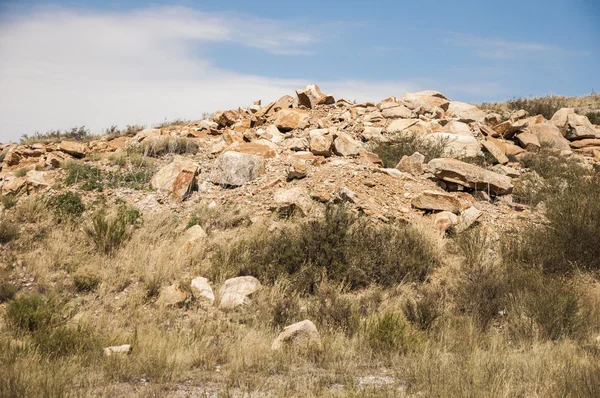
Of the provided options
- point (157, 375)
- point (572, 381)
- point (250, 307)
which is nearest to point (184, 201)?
point (250, 307)

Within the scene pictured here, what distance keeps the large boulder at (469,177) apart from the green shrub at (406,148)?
175cm

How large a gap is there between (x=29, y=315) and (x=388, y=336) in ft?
14.3

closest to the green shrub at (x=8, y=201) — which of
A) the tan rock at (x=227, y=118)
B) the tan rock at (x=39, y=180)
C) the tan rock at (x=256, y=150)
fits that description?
the tan rock at (x=39, y=180)

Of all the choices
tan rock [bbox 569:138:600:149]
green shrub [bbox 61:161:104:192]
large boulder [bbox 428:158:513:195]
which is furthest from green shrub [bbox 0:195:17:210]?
tan rock [bbox 569:138:600:149]

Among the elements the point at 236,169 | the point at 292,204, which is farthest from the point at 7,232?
the point at 292,204

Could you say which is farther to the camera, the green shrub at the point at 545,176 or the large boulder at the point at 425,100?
the large boulder at the point at 425,100

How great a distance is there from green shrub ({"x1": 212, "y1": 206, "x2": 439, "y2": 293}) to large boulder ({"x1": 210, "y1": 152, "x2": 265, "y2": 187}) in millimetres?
3128

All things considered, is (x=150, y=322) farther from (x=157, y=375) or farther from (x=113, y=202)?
(x=113, y=202)

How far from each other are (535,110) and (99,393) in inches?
1025

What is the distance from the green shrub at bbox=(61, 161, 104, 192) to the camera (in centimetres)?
1070

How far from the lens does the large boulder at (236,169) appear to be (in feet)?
36.5

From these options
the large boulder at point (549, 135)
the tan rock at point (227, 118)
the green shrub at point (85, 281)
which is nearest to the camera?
the green shrub at point (85, 281)

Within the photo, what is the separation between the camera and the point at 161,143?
43.9ft

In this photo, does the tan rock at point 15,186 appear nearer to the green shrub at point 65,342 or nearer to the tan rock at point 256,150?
the tan rock at point 256,150
